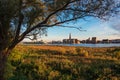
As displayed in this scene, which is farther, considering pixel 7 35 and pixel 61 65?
pixel 61 65

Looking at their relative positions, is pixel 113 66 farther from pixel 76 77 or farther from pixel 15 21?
pixel 15 21

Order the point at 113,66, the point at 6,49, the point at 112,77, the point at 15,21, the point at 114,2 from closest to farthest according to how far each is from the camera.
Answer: the point at 114,2 → the point at 15,21 → the point at 6,49 → the point at 112,77 → the point at 113,66

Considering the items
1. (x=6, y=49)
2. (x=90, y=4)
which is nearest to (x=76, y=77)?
(x=6, y=49)

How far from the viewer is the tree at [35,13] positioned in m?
13.6

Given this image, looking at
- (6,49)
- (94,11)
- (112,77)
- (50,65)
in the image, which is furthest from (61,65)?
(94,11)

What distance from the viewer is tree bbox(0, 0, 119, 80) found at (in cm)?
1362

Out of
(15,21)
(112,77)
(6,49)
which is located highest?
(15,21)

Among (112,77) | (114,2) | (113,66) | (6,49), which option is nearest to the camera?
(114,2)

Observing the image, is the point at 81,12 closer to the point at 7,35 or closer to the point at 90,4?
the point at 90,4

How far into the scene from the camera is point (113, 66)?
24.6 metres

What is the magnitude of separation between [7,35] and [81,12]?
3781 millimetres

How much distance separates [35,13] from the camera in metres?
13.9

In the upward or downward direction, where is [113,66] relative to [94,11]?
downward

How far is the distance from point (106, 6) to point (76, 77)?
9559 millimetres
